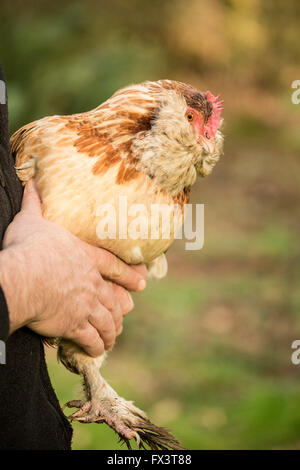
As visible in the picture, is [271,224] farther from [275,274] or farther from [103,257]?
[103,257]

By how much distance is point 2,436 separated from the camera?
1.41 meters

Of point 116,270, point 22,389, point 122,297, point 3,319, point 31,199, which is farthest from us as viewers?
point 122,297

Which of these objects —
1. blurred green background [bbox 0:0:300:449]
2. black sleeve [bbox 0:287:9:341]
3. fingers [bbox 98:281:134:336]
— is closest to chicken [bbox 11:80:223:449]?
fingers [bbox 98:281:134:336]

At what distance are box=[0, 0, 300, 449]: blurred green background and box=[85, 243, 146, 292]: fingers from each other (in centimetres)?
38

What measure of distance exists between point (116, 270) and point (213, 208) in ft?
19.9

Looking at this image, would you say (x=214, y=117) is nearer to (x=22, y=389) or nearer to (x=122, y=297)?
(x=122, y=297)

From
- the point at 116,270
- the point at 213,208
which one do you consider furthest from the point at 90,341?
the point at 213,208

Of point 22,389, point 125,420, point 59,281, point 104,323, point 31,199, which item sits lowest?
point 125,420

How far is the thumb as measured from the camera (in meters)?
1.56

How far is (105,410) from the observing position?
1747 millimetres

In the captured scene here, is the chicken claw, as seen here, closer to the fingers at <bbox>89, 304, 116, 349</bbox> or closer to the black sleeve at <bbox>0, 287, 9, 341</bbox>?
the fingers at <bbox>89, 304, 116, 349</bbox>

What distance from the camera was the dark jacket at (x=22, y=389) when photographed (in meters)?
1.40
